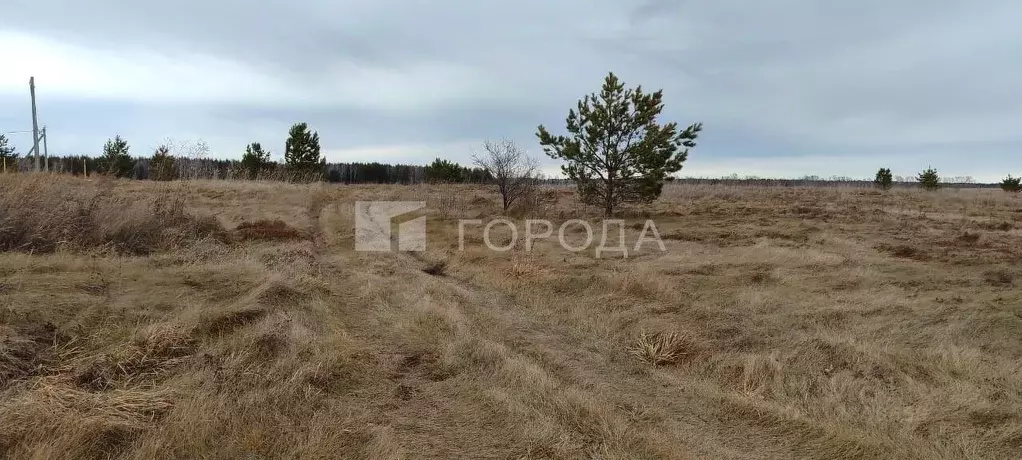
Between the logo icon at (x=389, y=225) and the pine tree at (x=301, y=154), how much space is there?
23.3 ft

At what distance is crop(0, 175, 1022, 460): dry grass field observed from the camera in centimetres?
289

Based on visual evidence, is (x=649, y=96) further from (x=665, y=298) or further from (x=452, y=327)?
(x=452, y=327)

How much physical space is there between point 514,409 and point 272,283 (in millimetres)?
3529

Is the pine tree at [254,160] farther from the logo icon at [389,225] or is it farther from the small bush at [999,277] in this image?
the small bush at [999,277]

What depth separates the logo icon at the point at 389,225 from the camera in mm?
10070

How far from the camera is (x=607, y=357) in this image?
4.48 metres

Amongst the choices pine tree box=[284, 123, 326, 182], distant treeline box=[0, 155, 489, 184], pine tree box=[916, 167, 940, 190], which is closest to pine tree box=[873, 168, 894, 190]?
pine tree box=[916, 167, 940, 190]

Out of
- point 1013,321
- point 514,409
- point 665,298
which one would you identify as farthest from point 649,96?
point 514,409

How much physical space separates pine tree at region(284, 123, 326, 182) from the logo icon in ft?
23.3

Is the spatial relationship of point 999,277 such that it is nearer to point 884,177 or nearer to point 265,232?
point 265,232

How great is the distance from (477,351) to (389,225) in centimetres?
933

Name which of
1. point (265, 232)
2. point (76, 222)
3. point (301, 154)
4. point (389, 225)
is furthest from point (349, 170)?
point (76, 222)

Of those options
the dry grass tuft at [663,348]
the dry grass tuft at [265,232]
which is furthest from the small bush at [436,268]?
the dry grass tuft at [663,348]

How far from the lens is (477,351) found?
4297 mm
